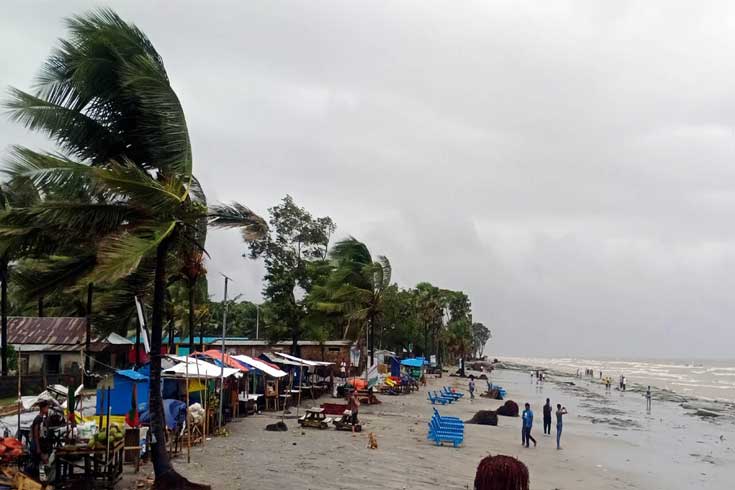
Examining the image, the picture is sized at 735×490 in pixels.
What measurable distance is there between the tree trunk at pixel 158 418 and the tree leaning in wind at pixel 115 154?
17 millimetres

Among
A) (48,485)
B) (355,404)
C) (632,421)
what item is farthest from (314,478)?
(632,421)

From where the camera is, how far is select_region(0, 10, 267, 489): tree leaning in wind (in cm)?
1000

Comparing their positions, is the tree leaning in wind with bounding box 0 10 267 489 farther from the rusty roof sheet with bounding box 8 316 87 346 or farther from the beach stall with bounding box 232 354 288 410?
the rusty roof sheet with bounding box 8 316 87 346

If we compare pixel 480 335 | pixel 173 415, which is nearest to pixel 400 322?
pixel 173 415

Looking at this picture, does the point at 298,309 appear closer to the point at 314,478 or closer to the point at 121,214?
the point at 314,478

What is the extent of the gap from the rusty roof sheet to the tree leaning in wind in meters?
23.2

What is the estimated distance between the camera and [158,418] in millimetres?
10773

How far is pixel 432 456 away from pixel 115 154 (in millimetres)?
11607

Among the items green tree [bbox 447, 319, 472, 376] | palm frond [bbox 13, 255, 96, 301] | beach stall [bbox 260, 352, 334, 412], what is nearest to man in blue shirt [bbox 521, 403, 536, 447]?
beach stall [bbox 260, 352, 334, 412]

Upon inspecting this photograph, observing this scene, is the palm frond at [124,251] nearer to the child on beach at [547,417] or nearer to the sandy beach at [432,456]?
the sandy beach at [432,456]

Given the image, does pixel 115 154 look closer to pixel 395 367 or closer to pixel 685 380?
pixel 395 367

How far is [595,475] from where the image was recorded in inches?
694

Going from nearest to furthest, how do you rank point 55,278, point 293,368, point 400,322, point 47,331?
point 55,278 → point 293,368 → point 47,331 → point 400,322

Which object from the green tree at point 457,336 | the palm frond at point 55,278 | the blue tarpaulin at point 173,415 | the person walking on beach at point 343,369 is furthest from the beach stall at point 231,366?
the green tree at point 457,336
